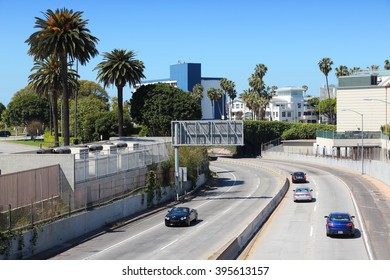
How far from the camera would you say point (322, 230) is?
42625mm

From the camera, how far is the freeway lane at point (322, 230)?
111ft

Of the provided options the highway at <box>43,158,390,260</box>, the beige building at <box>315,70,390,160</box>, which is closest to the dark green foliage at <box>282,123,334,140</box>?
the beige building at <box>315,70,390,160</box>

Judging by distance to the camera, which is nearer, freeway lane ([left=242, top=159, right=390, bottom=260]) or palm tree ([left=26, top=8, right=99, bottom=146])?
freeway lane ([left=242, top=159, right=390, bottom=260])

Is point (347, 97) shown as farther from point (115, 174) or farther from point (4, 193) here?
point (4, 193)

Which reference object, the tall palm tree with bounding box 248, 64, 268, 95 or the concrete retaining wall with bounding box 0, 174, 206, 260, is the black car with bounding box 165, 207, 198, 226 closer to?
the concrete retaining wall with bounding box 0, 174, 206, 260

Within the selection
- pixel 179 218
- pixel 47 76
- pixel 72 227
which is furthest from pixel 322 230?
pixel 47 76

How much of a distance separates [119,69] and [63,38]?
1269 inches

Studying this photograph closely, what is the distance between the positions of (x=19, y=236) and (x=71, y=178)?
13742 millimetres

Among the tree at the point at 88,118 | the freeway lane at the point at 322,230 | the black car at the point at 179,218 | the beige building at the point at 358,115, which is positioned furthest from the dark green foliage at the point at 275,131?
the black car at the point at 179,218

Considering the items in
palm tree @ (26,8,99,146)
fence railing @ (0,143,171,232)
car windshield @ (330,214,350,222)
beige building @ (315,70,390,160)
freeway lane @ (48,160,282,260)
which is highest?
palm tree @ (26,8,99,146)

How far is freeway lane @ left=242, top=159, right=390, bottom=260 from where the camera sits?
33688 millimetres

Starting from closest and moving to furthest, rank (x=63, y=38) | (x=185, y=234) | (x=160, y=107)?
(x=185, y=234) < (x=63, y=38) < (x=160, y=107)

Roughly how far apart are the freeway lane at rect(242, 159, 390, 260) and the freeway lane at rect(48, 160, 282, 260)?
2495 mm

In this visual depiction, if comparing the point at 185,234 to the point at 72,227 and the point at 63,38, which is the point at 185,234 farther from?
the point at 63,38
